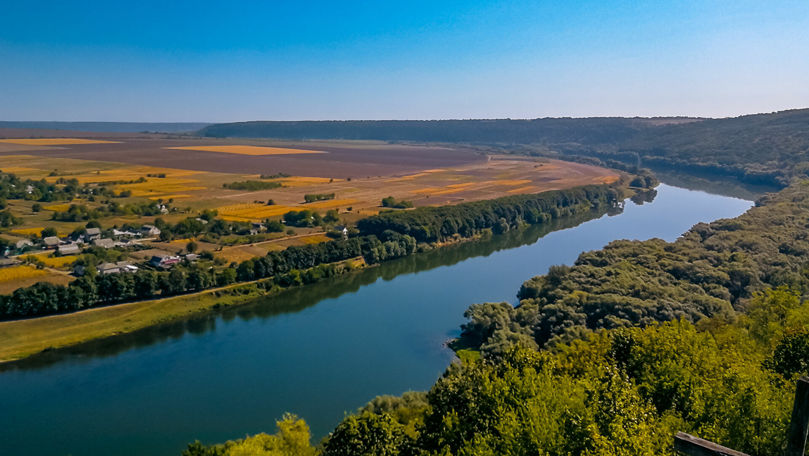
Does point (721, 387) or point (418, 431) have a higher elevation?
point (721, 387)

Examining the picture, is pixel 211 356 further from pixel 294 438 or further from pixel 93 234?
pixel 93 234

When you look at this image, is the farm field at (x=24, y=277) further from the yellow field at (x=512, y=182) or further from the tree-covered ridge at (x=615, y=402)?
the yellow field at (x=512, y=182)

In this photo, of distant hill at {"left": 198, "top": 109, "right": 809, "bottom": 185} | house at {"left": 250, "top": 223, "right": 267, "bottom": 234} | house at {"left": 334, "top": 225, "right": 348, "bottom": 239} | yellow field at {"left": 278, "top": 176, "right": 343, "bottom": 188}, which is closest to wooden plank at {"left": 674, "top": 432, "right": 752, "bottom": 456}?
house at {"left": 334, "top": 225, "right": 348, "bottom": 239}

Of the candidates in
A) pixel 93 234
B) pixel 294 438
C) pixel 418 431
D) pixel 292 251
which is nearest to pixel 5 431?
pixel 294 438

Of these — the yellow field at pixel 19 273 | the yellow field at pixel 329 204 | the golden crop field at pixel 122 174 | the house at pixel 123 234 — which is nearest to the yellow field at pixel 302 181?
the yellow field at pixel 329 204

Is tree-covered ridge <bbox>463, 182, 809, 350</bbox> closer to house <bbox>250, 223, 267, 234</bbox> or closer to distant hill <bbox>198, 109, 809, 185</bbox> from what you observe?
house <bbox>250, 223, 267, 234</bbox>

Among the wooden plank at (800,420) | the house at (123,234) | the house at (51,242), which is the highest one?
the wooden plank at (800,420)
